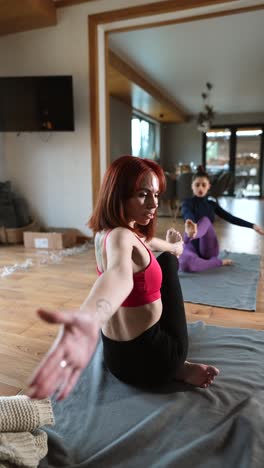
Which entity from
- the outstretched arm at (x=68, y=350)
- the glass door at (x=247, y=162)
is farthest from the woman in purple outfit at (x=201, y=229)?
the glass door at (x=247, y=162)

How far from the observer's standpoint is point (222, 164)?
33.0ft

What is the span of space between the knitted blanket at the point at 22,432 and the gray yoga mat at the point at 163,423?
37mm

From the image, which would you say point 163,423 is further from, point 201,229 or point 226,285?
point 201,229

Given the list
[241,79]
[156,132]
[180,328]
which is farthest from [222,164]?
[180,328]

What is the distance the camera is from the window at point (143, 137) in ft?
26.6

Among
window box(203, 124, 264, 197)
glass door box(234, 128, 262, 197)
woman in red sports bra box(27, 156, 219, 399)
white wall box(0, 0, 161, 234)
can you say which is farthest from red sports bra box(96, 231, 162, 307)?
glass door box(234, 128, 262, 197)

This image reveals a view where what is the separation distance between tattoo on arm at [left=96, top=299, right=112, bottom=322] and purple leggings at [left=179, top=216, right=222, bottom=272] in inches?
77.5

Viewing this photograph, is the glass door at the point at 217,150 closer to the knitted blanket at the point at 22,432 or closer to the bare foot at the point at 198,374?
the bare foot at the point at 198,374

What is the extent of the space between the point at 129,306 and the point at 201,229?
167 cm

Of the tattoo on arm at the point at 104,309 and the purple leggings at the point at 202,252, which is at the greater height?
the tattoo on arm at the point at 104,309

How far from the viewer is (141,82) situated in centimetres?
568

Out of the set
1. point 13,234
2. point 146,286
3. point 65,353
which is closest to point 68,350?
point 65,353

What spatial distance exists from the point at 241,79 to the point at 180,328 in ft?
19.7

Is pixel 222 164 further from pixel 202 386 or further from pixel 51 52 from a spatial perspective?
pixel 202 386
